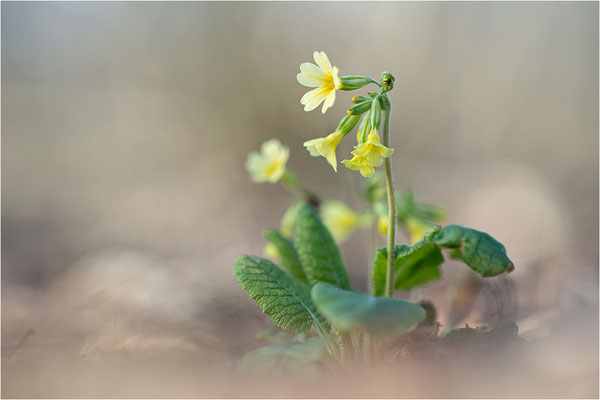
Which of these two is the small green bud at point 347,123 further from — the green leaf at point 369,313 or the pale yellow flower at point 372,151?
the green leaf at point 369,313

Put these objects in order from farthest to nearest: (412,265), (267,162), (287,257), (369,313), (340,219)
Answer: (340,219)
(267,162)
(287,257)
(412,265)
(369,313)

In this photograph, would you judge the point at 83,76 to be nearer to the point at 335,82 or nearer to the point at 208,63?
the point at 208,63

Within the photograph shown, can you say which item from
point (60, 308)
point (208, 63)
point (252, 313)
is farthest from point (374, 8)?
point (60, 308)

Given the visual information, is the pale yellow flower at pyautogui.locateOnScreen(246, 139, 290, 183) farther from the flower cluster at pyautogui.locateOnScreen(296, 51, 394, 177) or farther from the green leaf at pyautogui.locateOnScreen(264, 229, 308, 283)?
the flower cluster at pyautogui.locateOnScreen(296, 51, 394, 177)

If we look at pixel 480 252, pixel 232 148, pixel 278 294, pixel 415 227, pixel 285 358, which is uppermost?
pixel 232 148

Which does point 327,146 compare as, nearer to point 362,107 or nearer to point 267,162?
point 362,107

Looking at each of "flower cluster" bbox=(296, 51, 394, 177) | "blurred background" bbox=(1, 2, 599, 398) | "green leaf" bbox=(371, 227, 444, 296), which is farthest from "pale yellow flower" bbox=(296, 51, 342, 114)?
"blurred background" bbox=(1, 2, 599, 398)

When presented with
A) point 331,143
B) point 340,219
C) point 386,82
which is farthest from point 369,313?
point 340,219
